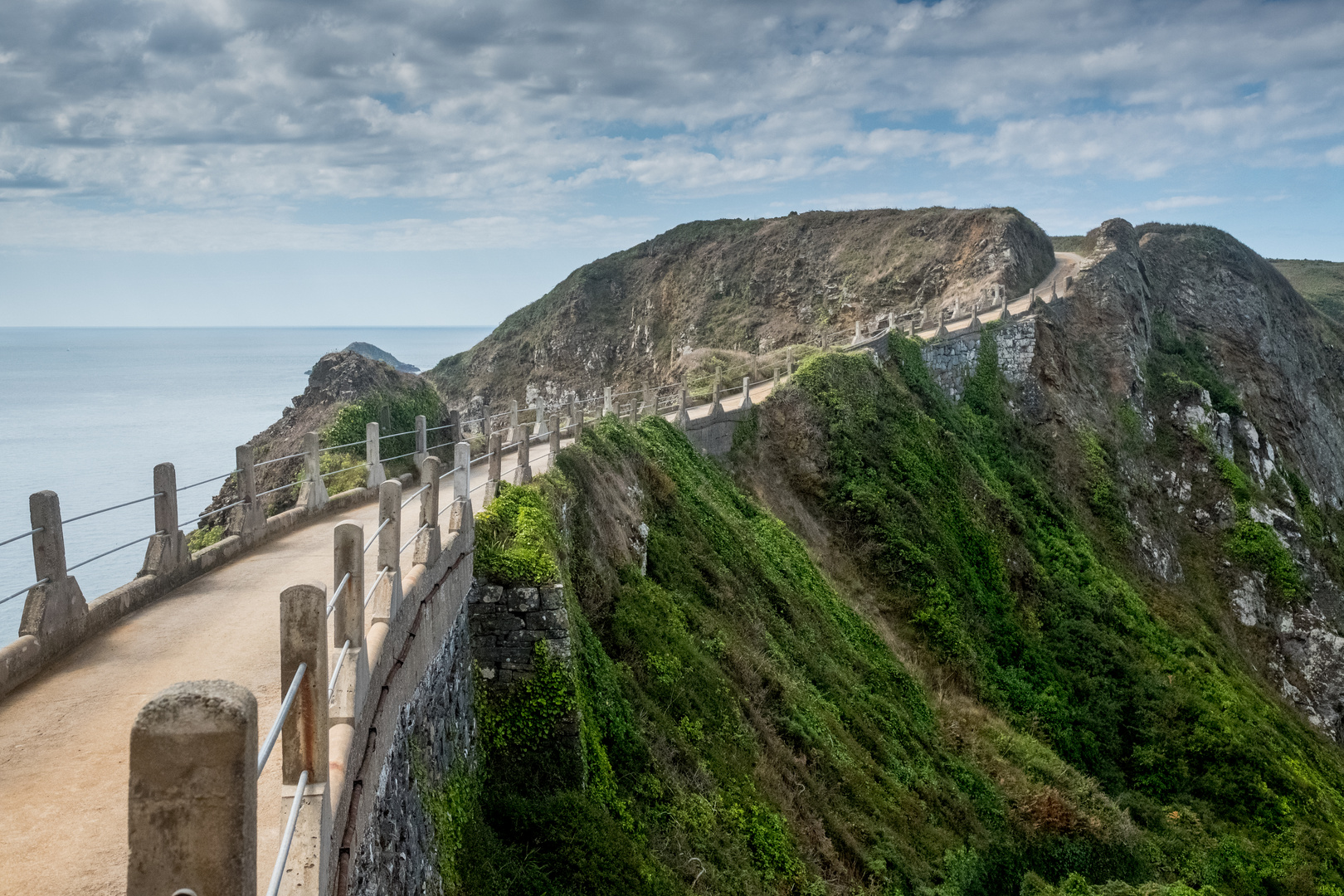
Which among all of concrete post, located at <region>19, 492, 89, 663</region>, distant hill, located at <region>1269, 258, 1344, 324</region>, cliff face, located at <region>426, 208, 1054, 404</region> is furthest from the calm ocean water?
distant hill, located at <region>1269, 258, 1344, 324</region>

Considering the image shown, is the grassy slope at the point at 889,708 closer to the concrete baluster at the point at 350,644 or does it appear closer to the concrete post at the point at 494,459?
the concrete post at the point at 494,459

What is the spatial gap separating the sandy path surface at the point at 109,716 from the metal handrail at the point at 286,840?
431 millimetres

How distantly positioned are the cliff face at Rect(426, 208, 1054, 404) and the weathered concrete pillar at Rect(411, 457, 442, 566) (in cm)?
4311

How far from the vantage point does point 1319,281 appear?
105 m

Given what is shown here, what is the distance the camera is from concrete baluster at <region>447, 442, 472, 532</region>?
34.7ft

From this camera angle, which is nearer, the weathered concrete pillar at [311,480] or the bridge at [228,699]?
the bridge at [228,699]

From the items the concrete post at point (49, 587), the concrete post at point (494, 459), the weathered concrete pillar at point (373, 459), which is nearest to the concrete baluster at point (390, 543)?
the concrete post at point (49, 587)

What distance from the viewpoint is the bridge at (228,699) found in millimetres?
3025

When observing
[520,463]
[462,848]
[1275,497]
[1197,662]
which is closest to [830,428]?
[1197,662]

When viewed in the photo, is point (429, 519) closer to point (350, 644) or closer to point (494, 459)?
point (350, 644)

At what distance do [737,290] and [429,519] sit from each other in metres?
62.0

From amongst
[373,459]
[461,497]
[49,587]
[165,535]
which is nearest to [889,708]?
[373,459]

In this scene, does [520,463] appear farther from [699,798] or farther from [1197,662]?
[1197,662]

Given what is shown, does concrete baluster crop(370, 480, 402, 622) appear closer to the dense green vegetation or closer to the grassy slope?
the grassy slope
